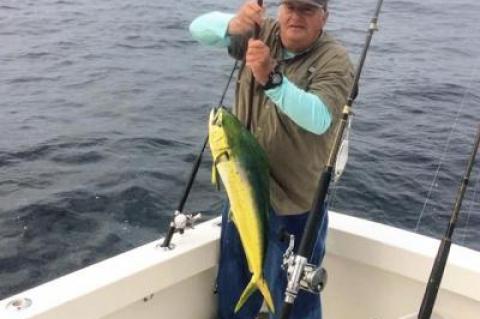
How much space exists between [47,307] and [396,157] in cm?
638

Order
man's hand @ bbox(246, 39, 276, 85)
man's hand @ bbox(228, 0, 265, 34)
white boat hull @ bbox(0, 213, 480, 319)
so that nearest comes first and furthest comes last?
man's hand @ bbox(246, 39, 276, 85) → white boat hull @ bbox(0, 213, 480, 319) → man's hand @ bbox(228, 0, 265, 34)

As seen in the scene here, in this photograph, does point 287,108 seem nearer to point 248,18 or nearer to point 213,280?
point 248,18

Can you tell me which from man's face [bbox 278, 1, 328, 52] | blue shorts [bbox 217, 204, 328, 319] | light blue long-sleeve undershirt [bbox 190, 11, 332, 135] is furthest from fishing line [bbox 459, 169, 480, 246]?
light blue long-sleeve undershirt [bbox 190, 11, 332, 135]

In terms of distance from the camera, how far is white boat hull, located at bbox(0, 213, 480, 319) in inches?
110

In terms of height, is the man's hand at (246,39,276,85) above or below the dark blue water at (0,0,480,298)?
above

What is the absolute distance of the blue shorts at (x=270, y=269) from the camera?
327cm

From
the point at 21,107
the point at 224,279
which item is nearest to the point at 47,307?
the point at 224,279

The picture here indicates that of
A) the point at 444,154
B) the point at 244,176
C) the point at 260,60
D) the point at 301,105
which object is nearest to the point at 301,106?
the point at 301,105

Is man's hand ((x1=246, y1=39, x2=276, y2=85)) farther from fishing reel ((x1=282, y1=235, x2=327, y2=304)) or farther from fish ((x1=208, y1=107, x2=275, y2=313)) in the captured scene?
fishing reel ((x1=282, y1=235, x2=327, y2=304))

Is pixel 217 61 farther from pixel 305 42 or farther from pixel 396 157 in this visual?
pixel 305 42

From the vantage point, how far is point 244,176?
111 inches

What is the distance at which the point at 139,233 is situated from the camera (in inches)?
230

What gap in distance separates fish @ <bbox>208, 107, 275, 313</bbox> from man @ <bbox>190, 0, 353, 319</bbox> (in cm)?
23

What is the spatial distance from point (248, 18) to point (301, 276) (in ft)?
4.19
